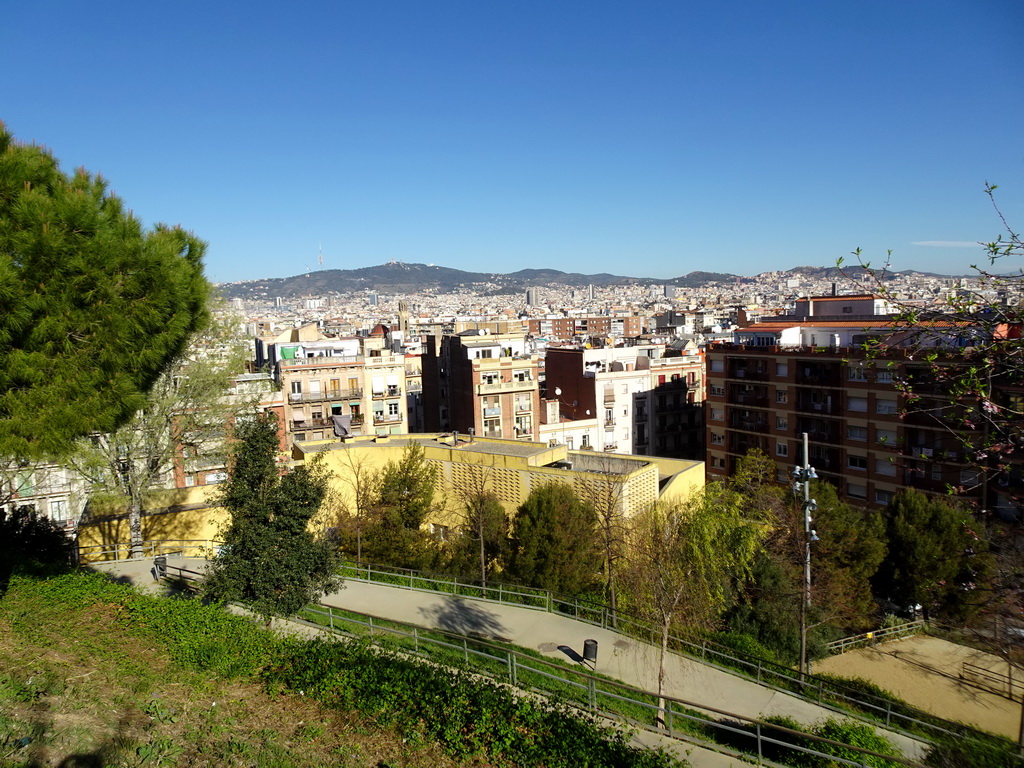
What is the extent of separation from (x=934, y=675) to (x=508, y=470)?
12800 millimetres

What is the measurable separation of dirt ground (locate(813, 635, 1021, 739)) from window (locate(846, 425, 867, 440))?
12352mm

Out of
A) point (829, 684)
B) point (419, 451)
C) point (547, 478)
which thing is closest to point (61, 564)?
point (419, 451)

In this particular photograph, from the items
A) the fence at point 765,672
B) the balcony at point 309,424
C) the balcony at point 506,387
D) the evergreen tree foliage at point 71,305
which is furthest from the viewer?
the balcony at point 506,387

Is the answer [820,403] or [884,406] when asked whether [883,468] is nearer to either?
[884,406]

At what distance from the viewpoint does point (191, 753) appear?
6.94 metres

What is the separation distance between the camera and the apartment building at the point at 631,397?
43531 mm

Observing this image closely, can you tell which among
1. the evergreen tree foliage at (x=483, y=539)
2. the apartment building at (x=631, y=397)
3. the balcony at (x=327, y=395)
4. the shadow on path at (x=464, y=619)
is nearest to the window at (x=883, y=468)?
the apartment building at (x=631, y=397)

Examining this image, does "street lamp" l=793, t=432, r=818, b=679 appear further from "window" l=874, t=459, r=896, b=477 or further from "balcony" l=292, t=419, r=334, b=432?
"balcony" l=292, t=419, r=334, b=432

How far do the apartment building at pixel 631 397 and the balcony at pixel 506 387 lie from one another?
4414mm

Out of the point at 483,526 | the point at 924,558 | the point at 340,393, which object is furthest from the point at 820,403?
the point at 340,393

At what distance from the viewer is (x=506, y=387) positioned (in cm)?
4012

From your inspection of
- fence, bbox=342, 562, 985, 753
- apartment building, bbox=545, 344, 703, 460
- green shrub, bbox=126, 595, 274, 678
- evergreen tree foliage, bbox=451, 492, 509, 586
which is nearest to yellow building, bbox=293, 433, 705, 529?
evergreen tree foliage, bbox=451, 492, 509, 586

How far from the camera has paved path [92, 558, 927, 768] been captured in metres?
11.8

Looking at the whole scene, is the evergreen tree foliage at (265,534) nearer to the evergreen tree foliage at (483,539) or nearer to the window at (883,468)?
the evergreen tree foliage at (483,539)
